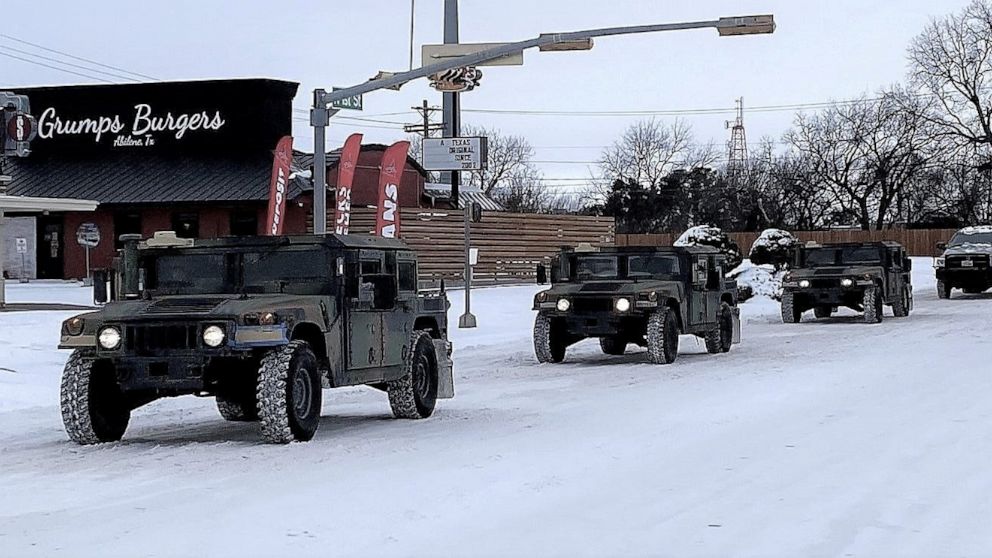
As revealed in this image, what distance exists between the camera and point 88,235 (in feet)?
148

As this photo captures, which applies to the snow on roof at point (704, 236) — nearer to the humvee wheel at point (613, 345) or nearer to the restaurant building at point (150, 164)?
the restaurant building at point (150, 164)

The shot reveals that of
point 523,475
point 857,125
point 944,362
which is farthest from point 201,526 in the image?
point 857,125

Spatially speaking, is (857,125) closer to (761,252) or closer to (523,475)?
(761,252)

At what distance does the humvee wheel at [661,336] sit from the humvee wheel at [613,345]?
3.63 feet

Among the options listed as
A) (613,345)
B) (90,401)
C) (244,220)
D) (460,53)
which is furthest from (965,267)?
(90,401)

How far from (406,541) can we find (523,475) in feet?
7.15

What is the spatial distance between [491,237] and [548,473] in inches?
1388

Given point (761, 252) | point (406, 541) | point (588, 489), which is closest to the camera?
point (406, 541)

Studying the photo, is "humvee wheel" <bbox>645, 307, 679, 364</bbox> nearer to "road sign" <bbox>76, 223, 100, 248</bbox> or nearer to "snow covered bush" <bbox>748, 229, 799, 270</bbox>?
"snow covered bush" <bbox>748, 229, 799, 270</bbox>

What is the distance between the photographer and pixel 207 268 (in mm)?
11586

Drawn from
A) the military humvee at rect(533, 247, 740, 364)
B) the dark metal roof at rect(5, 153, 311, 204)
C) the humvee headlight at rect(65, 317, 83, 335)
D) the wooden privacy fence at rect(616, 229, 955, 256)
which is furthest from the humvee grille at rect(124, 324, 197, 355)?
the wooden privacy fence at rect(616, 229, 955, 256)

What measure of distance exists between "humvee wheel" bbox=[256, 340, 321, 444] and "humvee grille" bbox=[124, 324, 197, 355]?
55 centimetres

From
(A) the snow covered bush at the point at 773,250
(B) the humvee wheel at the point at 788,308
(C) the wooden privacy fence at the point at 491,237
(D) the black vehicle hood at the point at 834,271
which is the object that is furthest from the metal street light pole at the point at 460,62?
(A) the snow covered bush at the point at 773,250

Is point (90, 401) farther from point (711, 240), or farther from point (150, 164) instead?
point (150, 164)
